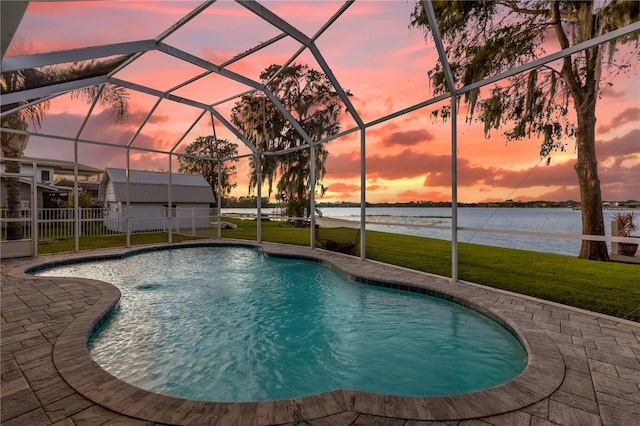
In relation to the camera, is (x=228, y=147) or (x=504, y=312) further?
(x=228, y=147)

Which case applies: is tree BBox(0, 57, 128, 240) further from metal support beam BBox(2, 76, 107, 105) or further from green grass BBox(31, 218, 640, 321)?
green grass BBox(31, 218, 640, 321)

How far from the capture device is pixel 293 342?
12.8ft

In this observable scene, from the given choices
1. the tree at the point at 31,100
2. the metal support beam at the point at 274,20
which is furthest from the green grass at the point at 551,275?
the metal support beam at the point at 274,20

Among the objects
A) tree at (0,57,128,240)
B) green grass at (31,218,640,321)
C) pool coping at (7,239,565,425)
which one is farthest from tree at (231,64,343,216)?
pool coping at (7,239,565,425)

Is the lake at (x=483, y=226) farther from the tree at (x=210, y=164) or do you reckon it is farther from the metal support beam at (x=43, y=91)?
the tree at (x=210, y=164)

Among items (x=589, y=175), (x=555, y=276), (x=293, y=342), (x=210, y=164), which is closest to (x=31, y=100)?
(x=293, y=342)

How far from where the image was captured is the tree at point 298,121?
17.0m

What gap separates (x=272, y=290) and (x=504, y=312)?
13.1 feet

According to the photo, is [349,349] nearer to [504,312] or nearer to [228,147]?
[504,312]

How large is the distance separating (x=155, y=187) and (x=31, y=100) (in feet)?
34.7

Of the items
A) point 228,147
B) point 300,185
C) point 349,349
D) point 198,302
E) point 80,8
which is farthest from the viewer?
point 228,147

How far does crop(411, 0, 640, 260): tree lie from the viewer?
7746 millimetres

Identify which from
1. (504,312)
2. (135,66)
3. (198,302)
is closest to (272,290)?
(198,302)

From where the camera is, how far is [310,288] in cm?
626
